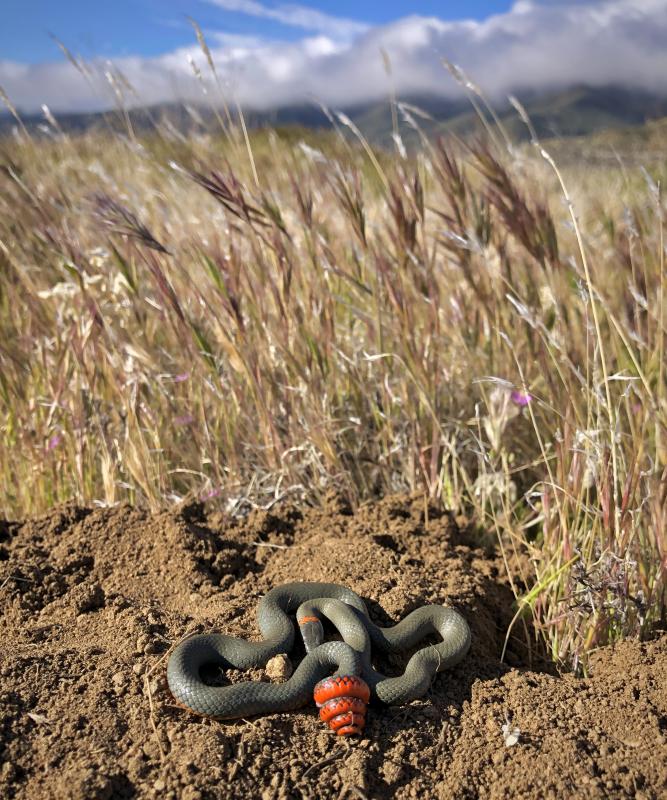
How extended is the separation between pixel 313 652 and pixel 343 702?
0.98 ft

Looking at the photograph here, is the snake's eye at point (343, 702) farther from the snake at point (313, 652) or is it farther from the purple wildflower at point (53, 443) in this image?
the purple wildflower at point (53, 443)

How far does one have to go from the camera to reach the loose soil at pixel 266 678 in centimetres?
184

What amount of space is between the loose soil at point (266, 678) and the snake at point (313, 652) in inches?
2.2

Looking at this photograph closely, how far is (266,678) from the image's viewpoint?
2176mm

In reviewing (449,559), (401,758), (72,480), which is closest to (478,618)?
(449,559)

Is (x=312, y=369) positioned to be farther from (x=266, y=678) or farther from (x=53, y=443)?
(x=266, y=678)

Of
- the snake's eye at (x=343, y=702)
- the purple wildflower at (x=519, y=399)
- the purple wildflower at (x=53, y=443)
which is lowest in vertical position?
the snake's eye at (x=343, y=702)

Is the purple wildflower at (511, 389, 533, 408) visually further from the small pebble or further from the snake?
the small pebble

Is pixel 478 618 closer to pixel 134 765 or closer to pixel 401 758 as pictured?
pixel 401 758

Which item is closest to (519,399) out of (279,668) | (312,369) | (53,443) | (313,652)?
(312,369)

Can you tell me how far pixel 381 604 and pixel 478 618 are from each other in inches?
14.6

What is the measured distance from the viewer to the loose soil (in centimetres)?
184

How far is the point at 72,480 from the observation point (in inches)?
129

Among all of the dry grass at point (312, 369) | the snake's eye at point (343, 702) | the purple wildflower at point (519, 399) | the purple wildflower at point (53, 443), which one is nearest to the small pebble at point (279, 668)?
the snake's eye at point (343, 702)
